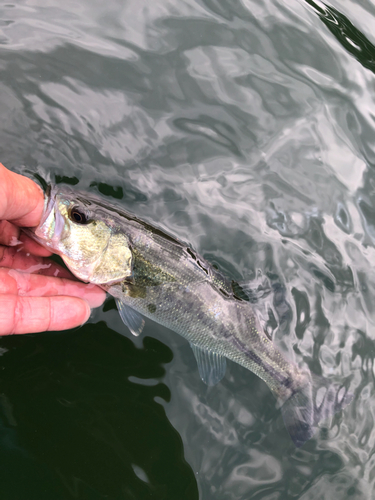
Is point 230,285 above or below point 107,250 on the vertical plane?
above

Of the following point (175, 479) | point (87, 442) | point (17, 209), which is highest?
point (17, 209)

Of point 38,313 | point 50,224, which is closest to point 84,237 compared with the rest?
point 50,224

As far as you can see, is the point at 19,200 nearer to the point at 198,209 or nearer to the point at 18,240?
the point at 18,240

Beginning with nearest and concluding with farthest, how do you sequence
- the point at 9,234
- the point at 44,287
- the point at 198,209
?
the point at 9,234 → the point at 44,287 → the point at 198,209

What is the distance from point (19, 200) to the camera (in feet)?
11.5

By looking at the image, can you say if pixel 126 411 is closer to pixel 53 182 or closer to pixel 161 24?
pixel 53 182

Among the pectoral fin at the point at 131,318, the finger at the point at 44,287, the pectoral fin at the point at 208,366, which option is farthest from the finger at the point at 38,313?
the pectoral fin at the point at 208,366

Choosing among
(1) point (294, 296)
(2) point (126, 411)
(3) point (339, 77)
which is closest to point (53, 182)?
(2) point (126, 411)

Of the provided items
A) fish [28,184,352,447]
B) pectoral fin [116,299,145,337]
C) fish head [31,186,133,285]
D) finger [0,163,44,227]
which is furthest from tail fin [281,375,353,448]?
finger [0,163,44,227]

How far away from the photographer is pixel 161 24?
5.29 metres

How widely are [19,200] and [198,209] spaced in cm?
207

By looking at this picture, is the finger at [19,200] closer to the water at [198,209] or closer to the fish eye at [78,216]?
the fish eye at [78,216]

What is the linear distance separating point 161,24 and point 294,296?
399cm

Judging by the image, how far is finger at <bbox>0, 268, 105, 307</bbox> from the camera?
396 centimetres
